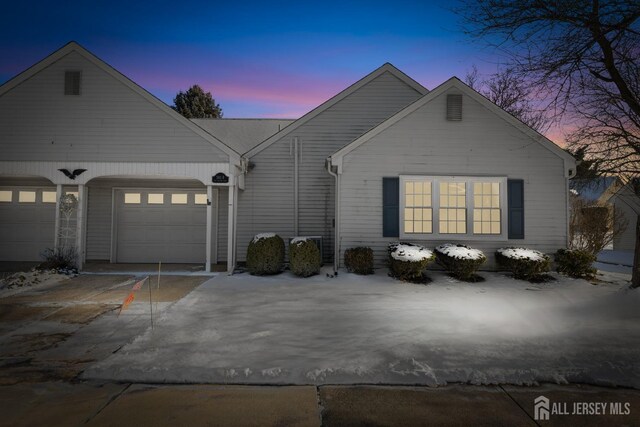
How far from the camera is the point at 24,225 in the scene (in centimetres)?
1204

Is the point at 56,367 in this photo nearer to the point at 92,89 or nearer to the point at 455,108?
the point at 92,89

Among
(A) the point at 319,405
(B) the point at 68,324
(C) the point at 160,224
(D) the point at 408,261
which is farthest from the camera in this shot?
(C) the point at 160,224

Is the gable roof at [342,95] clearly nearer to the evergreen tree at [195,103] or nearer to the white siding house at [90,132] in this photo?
the white siding house at [90,132]

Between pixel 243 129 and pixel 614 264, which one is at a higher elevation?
pixel 243 129

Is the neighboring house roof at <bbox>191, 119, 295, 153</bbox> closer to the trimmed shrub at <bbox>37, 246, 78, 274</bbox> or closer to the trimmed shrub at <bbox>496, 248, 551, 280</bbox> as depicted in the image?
the trimmed shrub at <bbox>37, 246, 78, 274</bbox>

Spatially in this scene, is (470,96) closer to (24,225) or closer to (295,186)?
(295,186)

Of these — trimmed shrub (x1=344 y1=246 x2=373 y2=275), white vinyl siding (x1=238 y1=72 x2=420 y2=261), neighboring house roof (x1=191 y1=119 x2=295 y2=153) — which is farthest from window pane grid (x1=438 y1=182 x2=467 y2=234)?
neighboring house roof (x1=191 y1=119 x2=295 y2=153)

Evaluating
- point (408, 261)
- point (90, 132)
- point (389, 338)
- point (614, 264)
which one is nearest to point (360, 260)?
point (408, 261)

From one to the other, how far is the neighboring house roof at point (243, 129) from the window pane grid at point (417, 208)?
6.52m

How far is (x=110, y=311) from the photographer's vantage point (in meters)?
6.17

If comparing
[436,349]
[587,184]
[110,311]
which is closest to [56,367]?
[110,311]

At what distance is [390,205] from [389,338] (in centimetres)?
576

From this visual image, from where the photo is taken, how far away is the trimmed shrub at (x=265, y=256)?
9695 mm

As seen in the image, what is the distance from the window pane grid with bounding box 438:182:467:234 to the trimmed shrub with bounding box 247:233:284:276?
192 inches
